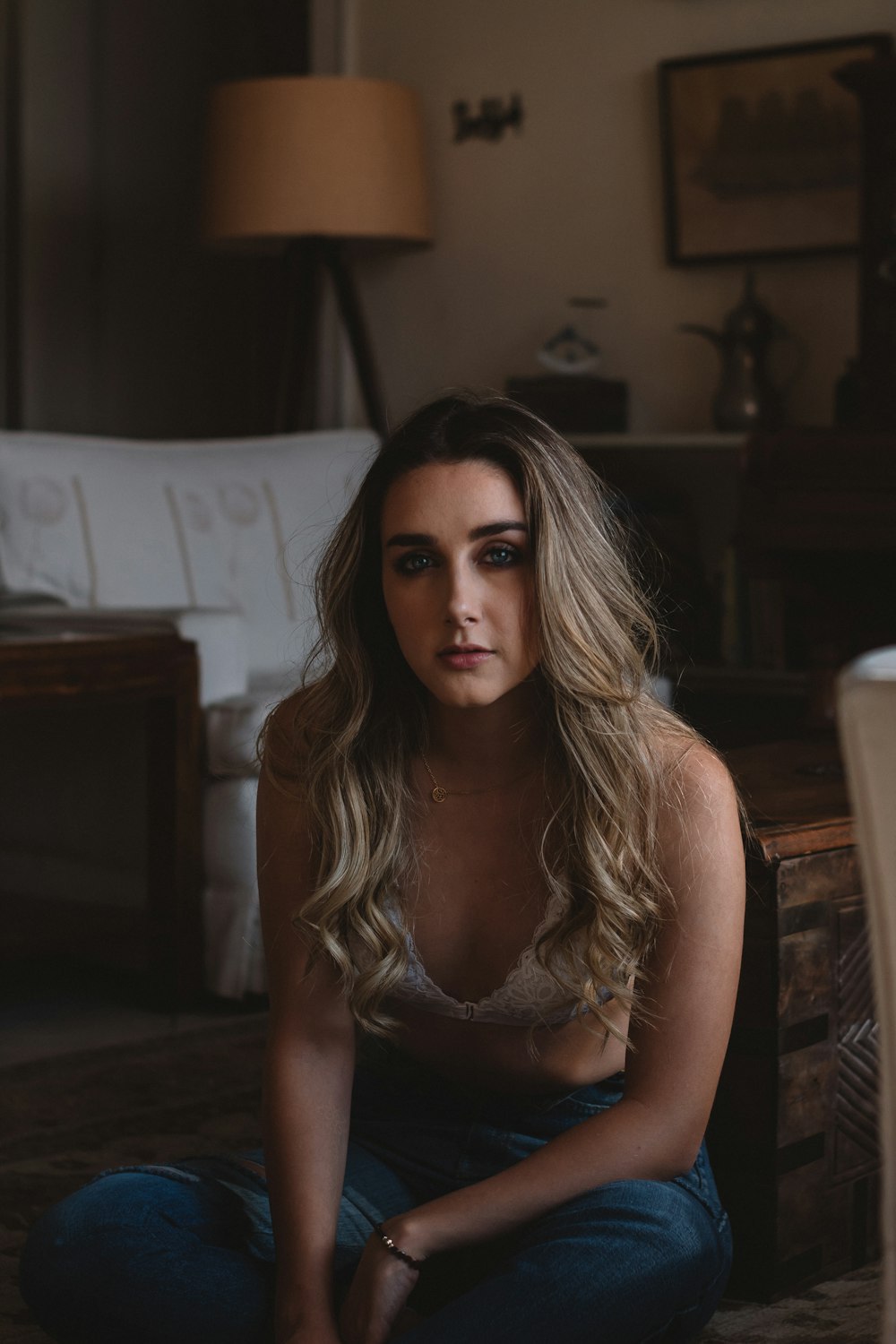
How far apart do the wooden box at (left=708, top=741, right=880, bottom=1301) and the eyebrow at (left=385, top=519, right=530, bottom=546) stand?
1.38 feet

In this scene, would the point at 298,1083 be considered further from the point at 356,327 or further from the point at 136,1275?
the point at 356,327

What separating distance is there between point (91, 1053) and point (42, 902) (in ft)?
2.02

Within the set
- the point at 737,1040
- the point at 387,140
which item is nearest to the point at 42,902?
the point at 737,1040

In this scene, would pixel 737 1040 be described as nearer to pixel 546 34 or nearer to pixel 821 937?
pixel 821 937

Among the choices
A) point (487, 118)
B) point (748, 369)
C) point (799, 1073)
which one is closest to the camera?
point (799, 1073)

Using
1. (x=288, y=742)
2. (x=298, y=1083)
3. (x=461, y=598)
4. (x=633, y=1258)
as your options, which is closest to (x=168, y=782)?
(x=288, y=742)

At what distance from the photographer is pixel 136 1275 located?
1.29 meters

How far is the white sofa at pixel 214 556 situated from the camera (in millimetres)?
2711

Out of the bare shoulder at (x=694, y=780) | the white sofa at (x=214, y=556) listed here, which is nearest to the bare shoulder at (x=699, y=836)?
the bare shoulder at (x=694, y=780)

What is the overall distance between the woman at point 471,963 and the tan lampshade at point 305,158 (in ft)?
8.74

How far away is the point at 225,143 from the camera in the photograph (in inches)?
157

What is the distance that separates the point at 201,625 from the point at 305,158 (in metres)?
1.61

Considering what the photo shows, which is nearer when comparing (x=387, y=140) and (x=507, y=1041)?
(x=507, y=1041)

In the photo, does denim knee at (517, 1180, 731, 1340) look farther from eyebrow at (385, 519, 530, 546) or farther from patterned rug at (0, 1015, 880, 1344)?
eyebrow at (385, 519, 530, 546)
